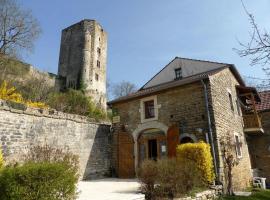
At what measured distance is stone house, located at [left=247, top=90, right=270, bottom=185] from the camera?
50.2ft

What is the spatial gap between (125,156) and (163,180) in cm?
635

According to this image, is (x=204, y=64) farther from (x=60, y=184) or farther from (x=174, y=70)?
(x=60, y=184)

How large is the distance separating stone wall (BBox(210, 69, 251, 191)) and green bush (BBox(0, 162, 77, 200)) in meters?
6.93

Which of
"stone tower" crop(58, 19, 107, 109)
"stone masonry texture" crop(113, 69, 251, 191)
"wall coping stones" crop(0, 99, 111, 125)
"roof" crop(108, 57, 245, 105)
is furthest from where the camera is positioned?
"stone tower" crop(58, 19, 107, 109)

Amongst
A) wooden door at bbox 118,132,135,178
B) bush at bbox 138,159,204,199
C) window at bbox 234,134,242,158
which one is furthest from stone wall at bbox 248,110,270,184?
bush at bbox 138,159,204,199

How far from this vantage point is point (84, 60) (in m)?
31.5

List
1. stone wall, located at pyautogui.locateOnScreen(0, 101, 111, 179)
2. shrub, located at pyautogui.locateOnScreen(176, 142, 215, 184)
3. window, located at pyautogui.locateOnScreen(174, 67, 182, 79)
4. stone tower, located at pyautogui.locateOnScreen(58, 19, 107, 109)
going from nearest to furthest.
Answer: shrub, located at pyautogui.locateOnScreen(176, 142, 215, 184)
stone wall, located at pyautogui.locateOnScreen(0, 101, 111, 179)
window, located at pyautogui.locateOnScreen(174, 67, 182, 79)
stone tower, located at pyautogui.locateOnScreen(58, 19, 107, 109)

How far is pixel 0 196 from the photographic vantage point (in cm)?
397

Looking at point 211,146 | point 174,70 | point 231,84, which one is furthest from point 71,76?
point 211,146

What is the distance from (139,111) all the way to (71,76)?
70.1 feet

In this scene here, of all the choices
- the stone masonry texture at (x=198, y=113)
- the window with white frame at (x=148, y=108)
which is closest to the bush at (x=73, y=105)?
the stone masonry texture at (x=198, y=113)

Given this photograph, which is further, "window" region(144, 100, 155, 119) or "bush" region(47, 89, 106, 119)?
"bush" region(47, 89, 106, 119)

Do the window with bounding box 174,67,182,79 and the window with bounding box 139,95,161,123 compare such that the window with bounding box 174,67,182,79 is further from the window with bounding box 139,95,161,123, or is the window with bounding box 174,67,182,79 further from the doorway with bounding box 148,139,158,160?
the doorway with bounding box 148,139,158,160

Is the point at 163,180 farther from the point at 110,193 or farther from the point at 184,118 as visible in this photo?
the point at 184,118
